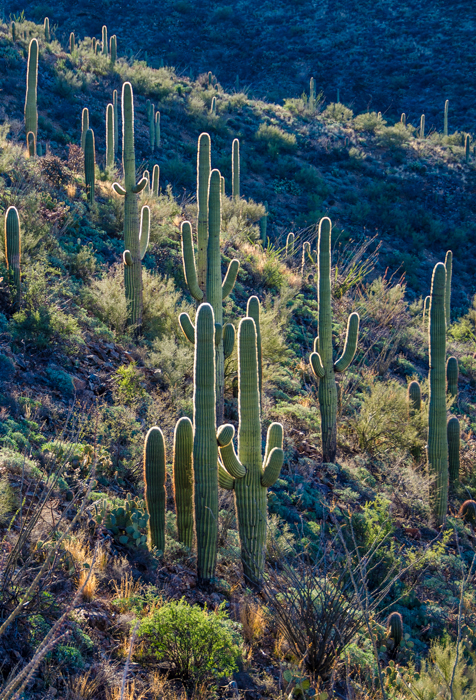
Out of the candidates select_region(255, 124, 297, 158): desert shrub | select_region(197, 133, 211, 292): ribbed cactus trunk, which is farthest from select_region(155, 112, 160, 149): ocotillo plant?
select_region(197, 133, 211, 292): ribbed cactus trunk

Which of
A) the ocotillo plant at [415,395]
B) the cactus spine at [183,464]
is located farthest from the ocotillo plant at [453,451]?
the cactus spine at [183,464]

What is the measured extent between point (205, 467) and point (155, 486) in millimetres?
606

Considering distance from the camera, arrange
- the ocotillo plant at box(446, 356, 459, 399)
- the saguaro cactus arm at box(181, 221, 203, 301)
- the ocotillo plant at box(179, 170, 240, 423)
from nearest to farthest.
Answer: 1. the ocotillo plant at box(179, 170, 240, 423)
2. the saguaro cactus arm at box(181, 221, 203, 301)
3. the ocotillo plant at box(446, 356, 459, 399)

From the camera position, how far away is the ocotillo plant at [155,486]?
5.73m

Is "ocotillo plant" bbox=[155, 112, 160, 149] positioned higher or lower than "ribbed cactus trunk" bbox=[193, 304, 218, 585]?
higher

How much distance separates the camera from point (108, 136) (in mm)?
18359

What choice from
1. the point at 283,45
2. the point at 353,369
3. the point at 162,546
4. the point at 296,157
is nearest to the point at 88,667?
the point at 162,546

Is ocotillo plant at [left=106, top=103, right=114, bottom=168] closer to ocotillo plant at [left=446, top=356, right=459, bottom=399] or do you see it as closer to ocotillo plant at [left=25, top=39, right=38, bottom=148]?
ocotillo plant at [left=25, top=39, right=38, bottom=148]

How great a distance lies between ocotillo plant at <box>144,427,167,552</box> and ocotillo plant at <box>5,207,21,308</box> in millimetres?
3816

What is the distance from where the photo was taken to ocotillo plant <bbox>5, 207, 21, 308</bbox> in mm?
8414

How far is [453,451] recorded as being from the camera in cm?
1030

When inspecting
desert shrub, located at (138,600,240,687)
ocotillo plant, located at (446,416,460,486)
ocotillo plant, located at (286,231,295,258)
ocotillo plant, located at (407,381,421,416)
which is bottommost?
ocotillo plant, located at (446,416,460,486)

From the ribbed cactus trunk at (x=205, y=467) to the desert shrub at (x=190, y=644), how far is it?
1.25 m

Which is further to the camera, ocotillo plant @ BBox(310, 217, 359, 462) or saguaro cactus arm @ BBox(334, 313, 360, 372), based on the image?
saguaro cactus arm @ BBox(334, 313, 360, 372)
